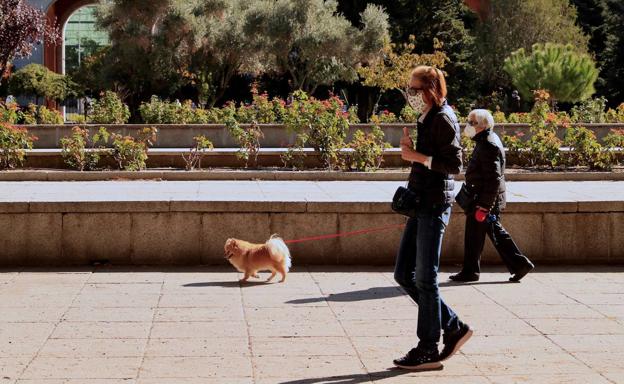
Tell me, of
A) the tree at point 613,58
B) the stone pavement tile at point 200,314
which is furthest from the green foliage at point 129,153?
the tree at point 613,58

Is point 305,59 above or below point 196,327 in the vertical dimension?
above

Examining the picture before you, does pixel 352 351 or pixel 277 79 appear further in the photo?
pixel 277 79

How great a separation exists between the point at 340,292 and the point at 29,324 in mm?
2620

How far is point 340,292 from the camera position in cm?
848

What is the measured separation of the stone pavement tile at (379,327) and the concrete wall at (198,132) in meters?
14.2

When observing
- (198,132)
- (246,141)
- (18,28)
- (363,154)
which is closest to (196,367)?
(363,154)

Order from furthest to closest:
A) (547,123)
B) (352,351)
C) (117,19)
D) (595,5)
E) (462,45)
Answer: (595,5), (462,45), (117,19), (547,123), (352,351)

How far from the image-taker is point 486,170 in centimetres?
838

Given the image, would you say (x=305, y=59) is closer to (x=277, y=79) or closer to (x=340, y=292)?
(x=277, y=79)

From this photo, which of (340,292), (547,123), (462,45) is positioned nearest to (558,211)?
(340,292)

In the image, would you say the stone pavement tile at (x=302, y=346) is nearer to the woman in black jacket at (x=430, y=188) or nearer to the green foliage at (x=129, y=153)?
the woman in black jacket at (x=430, y=188)

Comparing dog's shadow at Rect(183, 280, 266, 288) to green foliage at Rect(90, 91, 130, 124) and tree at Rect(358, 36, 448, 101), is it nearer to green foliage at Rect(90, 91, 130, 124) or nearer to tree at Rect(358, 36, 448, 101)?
green foliage at Rect(90, 91, 130, 124)

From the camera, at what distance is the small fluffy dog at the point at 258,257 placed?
8727mm

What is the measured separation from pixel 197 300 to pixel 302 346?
5.55 ft
